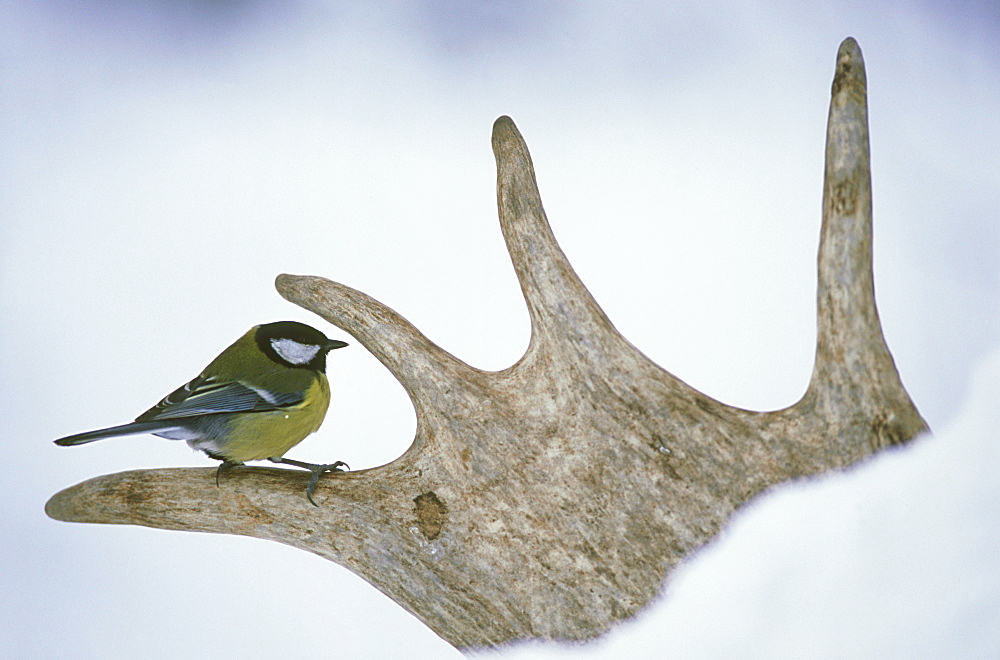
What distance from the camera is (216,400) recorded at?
1.45 meters

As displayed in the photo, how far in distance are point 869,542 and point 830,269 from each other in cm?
46

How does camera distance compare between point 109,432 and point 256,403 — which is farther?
point 256,403

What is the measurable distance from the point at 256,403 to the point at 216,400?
0.07 m

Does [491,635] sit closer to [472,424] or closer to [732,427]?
[472,424]

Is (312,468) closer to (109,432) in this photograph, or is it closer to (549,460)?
(109,432)

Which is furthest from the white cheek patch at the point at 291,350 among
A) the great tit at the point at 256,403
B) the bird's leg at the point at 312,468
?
the bird's leg at the point at 312,468

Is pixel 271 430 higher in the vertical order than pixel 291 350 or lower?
lower

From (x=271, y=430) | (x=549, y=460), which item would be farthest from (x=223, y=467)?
(x=549, y=460)

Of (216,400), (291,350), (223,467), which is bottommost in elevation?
(223,467)

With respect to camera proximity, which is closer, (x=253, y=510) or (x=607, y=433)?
(x=607, y=433)

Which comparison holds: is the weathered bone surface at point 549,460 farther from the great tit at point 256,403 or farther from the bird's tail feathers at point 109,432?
the bird's tail feathers at point 109,432

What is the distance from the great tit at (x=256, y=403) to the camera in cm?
145

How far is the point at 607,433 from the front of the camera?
4.60 ft

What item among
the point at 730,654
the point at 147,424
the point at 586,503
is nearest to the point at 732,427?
the point at 586,503
